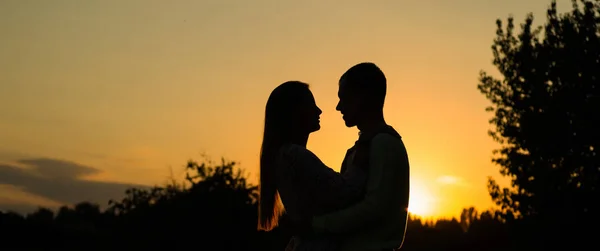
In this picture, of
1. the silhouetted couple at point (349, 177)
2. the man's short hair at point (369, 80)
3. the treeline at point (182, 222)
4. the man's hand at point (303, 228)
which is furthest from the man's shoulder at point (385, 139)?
the treeline at point (182, 222)

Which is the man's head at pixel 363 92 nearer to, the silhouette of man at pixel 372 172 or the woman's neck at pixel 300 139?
the silhouette of man at pixel 372 172

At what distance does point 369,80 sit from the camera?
584 cm

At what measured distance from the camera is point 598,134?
37156 millimetres

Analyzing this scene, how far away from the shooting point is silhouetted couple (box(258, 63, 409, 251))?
5668 millimetres

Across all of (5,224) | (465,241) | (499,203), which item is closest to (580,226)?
(499,203)

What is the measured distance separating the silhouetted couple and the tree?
33057 millimetres

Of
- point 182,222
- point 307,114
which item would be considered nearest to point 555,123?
point 182,222

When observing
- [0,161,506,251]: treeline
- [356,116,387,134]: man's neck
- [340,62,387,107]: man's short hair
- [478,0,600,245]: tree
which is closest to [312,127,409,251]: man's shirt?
[356,116,387,134]: man's neck

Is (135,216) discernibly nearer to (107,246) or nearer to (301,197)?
(107,246)

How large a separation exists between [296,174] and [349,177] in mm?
398

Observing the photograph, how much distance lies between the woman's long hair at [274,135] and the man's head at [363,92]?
56 centimetres

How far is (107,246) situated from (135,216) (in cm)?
138

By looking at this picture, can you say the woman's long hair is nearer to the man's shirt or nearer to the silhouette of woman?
the silhouette of woman

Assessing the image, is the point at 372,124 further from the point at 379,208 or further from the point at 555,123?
the point at 555,123
